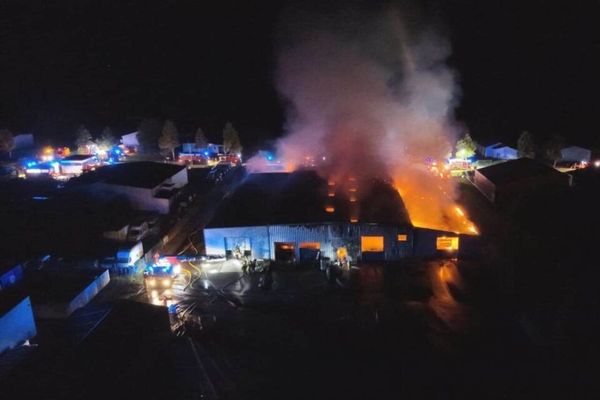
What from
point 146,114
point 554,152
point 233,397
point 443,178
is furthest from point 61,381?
point 146,114

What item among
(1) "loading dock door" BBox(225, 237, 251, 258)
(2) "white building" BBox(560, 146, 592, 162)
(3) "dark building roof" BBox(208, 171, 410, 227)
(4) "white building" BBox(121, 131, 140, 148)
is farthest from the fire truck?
(2) "white building" BBox(560, 146, 592, 162)

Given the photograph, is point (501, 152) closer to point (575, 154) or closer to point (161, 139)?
point (575, 154)

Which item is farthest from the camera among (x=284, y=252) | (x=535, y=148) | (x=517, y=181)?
(x=535, y=148)

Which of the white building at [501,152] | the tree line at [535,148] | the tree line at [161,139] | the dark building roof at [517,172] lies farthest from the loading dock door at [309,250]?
the white building at [501,152]

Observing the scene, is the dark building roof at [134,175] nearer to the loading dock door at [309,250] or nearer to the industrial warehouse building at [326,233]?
the industrial warehouse building at [326,233]

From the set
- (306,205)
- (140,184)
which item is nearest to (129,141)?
(140,184)

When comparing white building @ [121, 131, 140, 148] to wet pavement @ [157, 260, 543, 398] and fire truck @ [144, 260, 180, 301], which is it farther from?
wet pavement @ [157, 260, 543, 398]

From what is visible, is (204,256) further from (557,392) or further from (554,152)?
(554,152)
